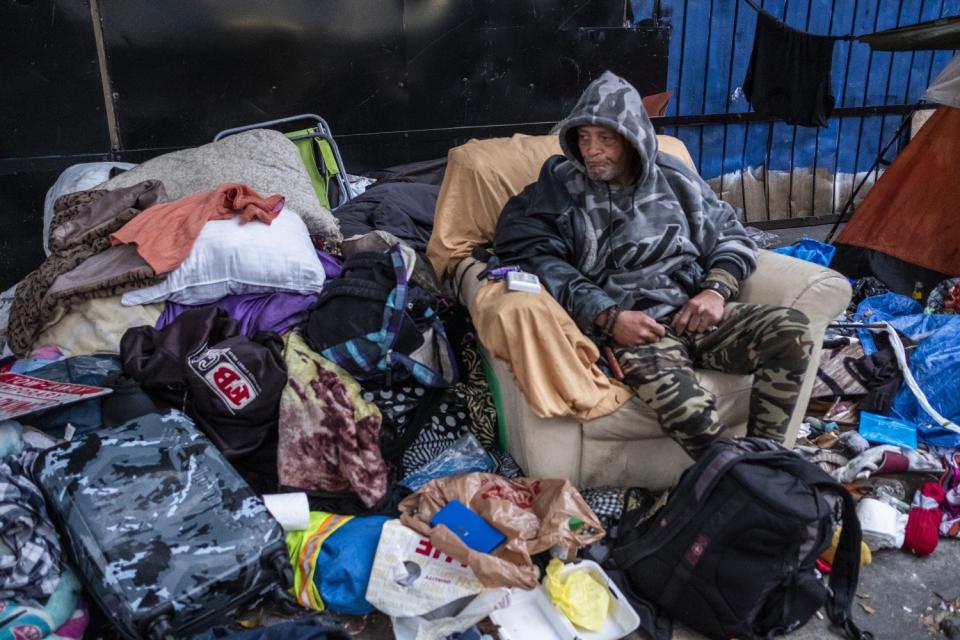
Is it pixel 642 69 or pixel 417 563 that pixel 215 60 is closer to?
pixel 642 69

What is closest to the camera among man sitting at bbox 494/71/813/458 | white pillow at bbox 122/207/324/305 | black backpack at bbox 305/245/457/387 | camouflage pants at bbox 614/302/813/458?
camouflage pants at bbox 614/302/813/458

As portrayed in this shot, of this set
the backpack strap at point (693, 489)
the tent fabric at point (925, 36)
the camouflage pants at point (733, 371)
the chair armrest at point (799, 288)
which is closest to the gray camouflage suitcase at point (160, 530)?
the backpack strap at point (693, 489)

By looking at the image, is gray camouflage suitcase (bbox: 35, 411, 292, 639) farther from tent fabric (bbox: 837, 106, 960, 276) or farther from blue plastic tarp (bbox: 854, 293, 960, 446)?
tent fabric (bbox: 837, 106, 960, 276)

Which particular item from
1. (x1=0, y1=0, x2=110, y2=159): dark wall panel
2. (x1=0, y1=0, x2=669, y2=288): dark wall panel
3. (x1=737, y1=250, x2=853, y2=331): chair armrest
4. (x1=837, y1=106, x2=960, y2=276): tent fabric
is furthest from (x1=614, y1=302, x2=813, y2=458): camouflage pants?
(x1=0, y1=0, x2=110, y2=159): dark wall panel

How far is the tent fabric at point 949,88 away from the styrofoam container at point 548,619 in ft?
12.4

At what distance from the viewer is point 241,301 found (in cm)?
305

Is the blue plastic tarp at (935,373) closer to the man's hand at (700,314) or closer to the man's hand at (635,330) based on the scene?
the man's hand at (700,314)

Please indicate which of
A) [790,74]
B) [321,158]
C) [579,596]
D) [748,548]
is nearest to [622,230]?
[748,548]

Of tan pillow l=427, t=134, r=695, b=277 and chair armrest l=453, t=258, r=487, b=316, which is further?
tan pillow l=427, t=134, r=695, b=277

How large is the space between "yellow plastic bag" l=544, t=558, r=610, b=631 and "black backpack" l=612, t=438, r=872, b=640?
0.16 meters

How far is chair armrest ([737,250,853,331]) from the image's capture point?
2.71 meters

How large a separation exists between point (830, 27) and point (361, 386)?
5.35 m

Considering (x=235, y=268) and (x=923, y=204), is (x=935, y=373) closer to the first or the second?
(x=923, y=204)

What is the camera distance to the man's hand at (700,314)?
2779 mm
